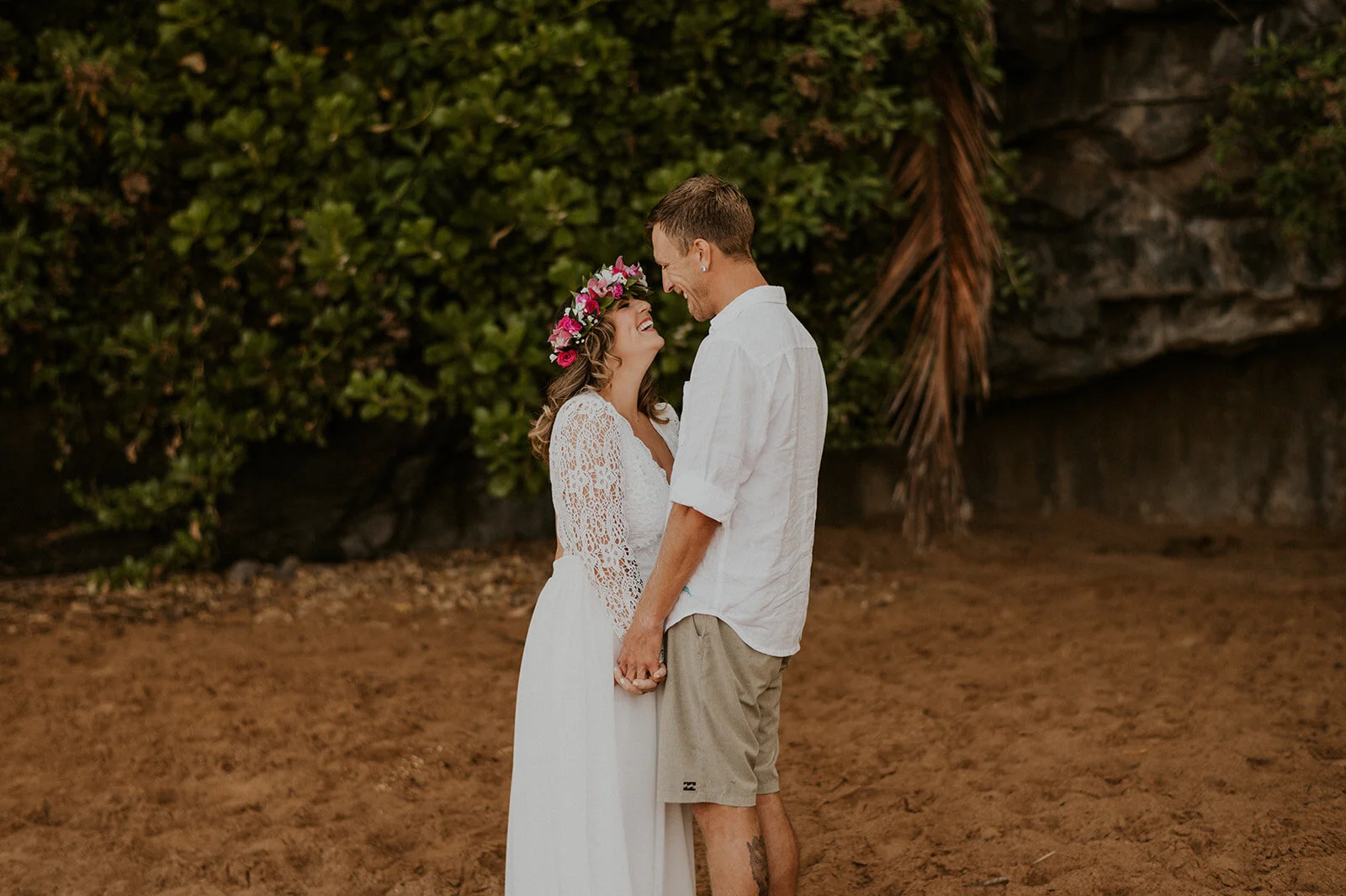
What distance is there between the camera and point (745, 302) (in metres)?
2.49

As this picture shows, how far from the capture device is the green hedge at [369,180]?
5555 mm

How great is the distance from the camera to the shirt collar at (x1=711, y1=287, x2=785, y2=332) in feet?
8.13

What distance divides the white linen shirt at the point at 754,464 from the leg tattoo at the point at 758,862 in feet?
1.33

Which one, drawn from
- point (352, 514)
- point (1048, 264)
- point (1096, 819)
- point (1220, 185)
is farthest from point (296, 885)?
point (1220, 185)

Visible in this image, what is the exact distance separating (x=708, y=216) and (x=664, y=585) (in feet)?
2.55

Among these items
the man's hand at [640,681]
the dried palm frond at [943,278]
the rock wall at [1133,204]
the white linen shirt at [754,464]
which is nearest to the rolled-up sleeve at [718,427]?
the white linen shirt at [754,464]

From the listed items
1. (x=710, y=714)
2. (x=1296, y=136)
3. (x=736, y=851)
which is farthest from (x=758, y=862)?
(x=1296, y=136)

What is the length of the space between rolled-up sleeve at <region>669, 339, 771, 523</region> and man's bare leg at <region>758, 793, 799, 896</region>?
0.72 m

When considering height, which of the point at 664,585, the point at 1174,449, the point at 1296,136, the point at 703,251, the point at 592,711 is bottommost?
the point at 592,711

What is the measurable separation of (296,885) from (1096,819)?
228 cm

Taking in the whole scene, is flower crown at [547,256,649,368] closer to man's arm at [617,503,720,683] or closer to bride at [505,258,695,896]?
bride at [505,258,695,896]

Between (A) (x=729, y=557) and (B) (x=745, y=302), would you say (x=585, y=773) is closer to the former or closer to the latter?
(A) (x=729, y=557)

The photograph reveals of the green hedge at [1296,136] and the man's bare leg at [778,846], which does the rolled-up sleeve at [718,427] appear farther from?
the green hedge at [1296,136]

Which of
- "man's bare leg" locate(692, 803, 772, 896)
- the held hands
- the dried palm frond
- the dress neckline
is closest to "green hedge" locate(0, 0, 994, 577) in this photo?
the dried palm frond
